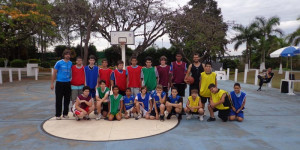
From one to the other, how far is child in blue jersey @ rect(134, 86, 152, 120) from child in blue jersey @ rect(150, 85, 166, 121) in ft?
0.34

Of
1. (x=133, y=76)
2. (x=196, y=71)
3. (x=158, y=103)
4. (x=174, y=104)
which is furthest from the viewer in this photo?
(x=133, y=76)

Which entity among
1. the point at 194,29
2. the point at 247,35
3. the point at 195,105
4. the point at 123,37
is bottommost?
the point at 195,105

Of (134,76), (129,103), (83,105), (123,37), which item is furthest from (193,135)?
(123,37)

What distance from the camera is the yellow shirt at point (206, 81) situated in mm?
5055

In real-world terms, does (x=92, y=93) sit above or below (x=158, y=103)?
above

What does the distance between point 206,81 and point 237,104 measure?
888 millimetres

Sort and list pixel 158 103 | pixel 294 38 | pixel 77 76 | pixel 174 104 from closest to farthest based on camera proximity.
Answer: pixel 174 104 → pixel 77 76 → pixel 158 103 → pixel 294 38

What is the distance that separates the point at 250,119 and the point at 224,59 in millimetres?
24605

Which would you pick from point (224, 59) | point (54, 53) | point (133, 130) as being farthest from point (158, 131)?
point (54, 53)

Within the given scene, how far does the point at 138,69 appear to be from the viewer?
5.39 meters

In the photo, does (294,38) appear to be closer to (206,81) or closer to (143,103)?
(206,81)

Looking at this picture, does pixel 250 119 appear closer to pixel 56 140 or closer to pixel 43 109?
pixel 56 140

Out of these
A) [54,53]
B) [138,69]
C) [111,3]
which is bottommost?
[138,69]

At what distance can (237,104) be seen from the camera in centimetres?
506
